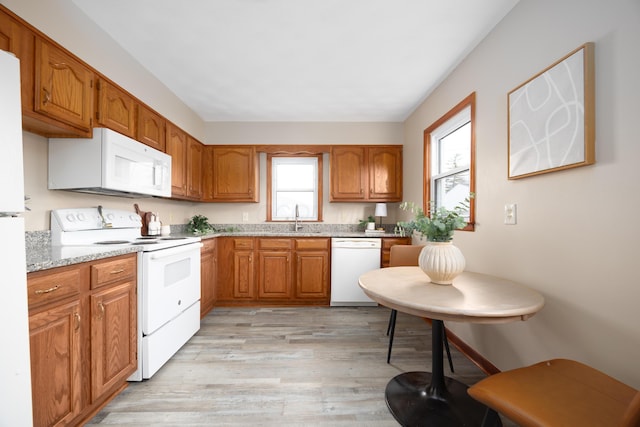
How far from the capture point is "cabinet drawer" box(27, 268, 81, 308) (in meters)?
1.14

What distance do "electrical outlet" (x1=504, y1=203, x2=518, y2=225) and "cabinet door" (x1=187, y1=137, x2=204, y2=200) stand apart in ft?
10.5

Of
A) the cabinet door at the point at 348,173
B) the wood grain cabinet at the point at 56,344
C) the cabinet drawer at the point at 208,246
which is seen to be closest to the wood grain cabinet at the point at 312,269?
the cabinet door at the point at 348,173

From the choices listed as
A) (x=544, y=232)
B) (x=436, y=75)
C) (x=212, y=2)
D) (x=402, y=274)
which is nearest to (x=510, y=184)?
(x=544, y=232)

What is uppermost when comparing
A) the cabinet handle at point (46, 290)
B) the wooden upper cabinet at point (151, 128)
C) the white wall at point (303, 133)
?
the white wall at point (303, 133)

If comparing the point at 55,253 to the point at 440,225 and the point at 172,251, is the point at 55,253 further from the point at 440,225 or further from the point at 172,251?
the point at 440,225

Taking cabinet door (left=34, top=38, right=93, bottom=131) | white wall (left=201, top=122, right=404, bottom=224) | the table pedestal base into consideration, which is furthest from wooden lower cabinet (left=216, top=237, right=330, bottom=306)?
cabinet door (left=34, top=38, right=93, bottom=131)

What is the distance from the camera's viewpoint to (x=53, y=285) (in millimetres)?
1229

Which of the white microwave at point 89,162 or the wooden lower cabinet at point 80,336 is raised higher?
the white microwave at point 89,162

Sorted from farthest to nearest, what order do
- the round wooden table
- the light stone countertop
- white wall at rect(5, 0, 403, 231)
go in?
white wall at rect(5, 0, 403, 231) < the light stone countertop < the round wooden table

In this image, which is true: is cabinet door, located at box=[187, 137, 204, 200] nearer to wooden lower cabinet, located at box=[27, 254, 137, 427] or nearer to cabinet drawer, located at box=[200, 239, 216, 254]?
cabinet drawer, located at box=[200, 239, 216, 254]

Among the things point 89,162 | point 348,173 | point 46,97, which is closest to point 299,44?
point 46,97

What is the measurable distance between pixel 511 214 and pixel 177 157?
125 inches

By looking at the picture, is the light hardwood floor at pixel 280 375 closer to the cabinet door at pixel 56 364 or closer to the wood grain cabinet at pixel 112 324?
the wood grain cabinet at pixel 112 324

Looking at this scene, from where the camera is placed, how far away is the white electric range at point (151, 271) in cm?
181
